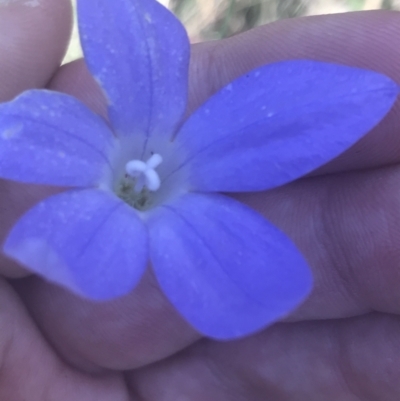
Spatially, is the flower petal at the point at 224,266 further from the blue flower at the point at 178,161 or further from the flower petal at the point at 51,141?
the flower petal at the point at 51,141

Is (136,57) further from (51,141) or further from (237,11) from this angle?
(237,11)

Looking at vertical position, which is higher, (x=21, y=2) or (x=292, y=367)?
(x=21, y=2)

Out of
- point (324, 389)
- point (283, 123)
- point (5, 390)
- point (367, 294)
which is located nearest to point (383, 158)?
point (367, 294)

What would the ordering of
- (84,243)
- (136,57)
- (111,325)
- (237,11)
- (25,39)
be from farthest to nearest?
(237,11)
(111,325)
(25,39)
(136,57)
(84,243)

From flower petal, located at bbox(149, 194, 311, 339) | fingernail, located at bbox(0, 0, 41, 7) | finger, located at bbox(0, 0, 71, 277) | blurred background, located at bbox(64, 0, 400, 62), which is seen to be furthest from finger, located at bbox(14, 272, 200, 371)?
blurred background, located at bbox(64, 0, 400, 62)

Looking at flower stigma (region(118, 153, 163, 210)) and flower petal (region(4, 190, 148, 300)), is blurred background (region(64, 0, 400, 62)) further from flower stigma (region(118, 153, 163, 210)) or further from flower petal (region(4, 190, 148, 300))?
flower petal (region(4, 190, 148, 300))

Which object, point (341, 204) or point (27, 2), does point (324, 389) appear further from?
point (27, 2)

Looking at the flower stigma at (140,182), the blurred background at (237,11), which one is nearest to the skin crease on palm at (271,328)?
the flower stigma at (140,182)

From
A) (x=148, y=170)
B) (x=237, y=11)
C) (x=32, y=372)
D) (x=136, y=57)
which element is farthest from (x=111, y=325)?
(x=237, y=11)
